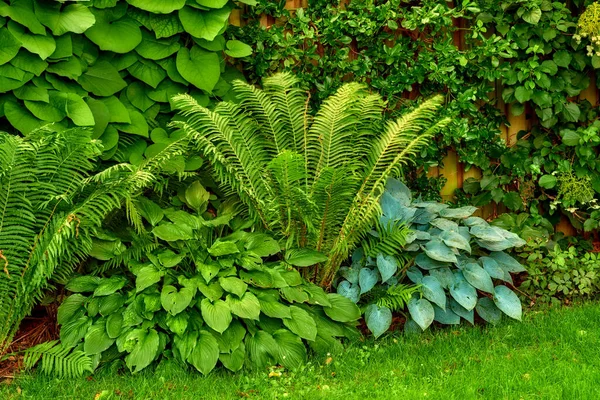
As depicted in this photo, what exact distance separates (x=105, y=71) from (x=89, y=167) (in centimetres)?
71

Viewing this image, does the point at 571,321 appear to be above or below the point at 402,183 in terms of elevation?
below

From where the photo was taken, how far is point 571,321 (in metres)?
4.52

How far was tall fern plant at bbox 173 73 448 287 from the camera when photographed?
4383 mm

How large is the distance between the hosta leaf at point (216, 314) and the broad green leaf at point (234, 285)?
0.26 ft

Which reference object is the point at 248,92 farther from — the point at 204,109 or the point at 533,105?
the point at 533,105

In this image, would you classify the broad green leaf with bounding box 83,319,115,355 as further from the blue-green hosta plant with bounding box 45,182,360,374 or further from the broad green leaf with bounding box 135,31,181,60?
the broad green leaf with bounding box 135,31,181,60

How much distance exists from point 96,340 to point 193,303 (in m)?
0.51

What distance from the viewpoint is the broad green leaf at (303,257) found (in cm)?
438

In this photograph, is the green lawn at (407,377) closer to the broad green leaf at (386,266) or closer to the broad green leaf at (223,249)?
the broad green leaf at (386,266)

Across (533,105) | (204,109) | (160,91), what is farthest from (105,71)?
(533,105)

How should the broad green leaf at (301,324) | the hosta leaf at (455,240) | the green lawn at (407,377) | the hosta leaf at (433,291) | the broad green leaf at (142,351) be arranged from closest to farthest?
1. the green lawn at (407,377)
2. the broad green leaf at (142,351)
3. the broad green leaf at (301,324)
4. the hosta leaf at (433,291)
5. the hosta leaf at (455,240)

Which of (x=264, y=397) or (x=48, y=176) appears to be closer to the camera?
(x=264, y=397)

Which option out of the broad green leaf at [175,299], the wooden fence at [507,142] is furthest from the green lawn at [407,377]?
the wooden fence at [507,142]

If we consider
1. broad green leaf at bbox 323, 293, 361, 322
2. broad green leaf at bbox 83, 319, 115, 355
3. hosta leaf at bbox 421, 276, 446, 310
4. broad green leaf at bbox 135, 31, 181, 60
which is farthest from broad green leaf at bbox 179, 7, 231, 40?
hosta leaf at bbox 421, 276, 446, 310
